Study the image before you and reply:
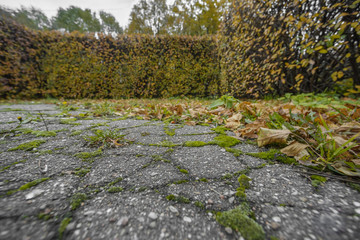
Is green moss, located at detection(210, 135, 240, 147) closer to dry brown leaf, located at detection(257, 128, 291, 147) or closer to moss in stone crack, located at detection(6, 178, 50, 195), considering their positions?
dry brown leaf, located at detection(257, 128, 291, 147)

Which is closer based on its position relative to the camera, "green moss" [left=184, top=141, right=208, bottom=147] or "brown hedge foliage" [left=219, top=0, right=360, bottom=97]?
"green moss" [left=184, top=141, right=208, bottom=147]

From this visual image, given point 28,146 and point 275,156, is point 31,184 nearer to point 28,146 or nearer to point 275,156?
point 28,146

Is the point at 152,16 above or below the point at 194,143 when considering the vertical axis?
above

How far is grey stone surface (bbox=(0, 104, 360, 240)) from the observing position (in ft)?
1.65

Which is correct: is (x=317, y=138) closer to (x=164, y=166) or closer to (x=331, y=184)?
(x=331, y=184)

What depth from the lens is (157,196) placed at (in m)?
0.67

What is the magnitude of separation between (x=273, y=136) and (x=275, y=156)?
0.44ft

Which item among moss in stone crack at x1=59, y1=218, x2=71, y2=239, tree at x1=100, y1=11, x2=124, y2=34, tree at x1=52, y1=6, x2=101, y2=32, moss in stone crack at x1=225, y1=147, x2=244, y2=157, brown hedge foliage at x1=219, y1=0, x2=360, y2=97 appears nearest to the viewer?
moss in stone crack at x1=59, y1=218, x2=71, y2=239

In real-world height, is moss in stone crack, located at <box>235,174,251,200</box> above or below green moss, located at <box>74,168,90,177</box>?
below

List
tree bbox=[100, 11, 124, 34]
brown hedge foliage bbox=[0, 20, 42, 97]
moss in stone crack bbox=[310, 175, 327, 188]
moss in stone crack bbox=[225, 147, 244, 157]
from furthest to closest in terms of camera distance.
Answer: tree bbox=[100, 11, 124, 34], brown hedge foliage bbox=[0, 20, 42, 97], moss in stone crack bbox=[225, 147, 244, 157], moss in stone crack bbox=[310, 175, 327, 188]

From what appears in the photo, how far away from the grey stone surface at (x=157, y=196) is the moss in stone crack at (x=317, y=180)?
18 mm

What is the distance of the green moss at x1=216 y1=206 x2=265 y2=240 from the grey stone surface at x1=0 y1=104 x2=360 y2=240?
20 millimetres

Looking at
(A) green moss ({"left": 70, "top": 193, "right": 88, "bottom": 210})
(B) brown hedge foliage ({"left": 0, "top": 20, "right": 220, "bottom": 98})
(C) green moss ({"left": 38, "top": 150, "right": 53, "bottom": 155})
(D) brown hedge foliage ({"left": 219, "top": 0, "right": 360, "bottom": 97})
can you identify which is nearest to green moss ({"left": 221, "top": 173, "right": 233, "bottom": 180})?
(A) green moss ({"left": 70, "top": 193, "right": 88, "bottom": 210})

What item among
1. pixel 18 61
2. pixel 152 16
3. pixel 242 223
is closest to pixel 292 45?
pixel 242 223
